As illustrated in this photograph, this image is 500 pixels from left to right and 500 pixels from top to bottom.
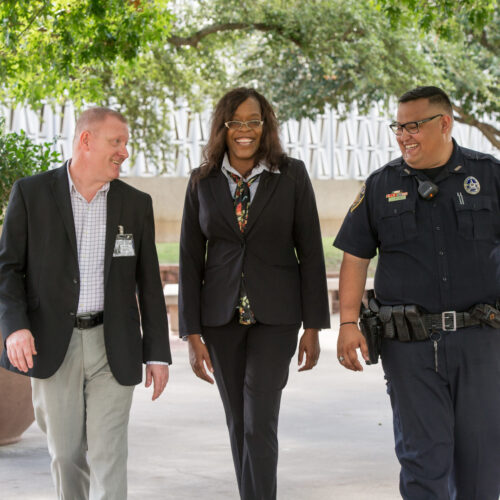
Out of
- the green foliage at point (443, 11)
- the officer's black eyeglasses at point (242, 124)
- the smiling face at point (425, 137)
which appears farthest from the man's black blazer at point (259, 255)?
the green foliage at point (443, 11)

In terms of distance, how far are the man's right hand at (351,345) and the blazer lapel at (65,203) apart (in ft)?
4.16

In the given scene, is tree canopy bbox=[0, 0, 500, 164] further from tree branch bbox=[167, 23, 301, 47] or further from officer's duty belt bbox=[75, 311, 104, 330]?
officer's duty belt bbox=[75, 311, 104, 330]

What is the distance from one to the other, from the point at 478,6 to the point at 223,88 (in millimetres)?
11845

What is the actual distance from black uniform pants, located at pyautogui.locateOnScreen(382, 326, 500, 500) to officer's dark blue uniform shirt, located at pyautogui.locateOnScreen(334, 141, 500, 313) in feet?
0.59

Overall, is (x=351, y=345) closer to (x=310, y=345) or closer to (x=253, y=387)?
(x=310, y=345)

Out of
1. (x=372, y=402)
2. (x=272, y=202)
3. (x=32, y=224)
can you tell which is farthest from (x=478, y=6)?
(x=32, y=224)

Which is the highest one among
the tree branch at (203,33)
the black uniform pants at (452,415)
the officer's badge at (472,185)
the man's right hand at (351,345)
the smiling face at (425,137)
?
the tree branch at (203,33)

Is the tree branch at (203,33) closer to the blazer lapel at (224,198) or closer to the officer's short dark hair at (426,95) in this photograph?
the blazer lapel at (224,198)

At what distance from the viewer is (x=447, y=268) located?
14.3ft

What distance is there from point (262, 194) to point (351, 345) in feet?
2.74

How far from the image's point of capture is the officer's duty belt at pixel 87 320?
4.20 metres

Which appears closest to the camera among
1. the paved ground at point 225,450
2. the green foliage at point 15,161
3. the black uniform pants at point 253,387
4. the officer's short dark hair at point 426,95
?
the officer's short dark hair at point 426,95

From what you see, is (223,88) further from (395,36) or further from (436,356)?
(436,356)

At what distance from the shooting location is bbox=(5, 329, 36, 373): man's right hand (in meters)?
3.98
